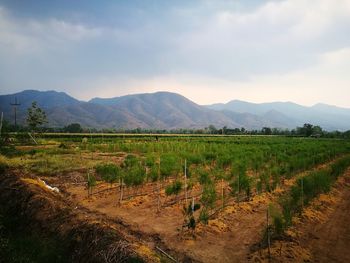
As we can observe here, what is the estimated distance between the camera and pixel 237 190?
40.3 feet

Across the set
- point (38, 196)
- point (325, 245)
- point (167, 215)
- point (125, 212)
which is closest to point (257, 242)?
point (325, 245)

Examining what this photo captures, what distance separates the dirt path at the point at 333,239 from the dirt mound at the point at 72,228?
4.47 metres

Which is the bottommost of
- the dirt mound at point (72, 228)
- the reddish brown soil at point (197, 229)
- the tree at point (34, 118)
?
the reddish brown soil at point (197, 229)

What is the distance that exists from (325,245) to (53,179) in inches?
556

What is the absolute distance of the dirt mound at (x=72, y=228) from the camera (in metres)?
6.08

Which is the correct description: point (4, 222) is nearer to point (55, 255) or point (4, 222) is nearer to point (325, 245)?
point (55, 255)

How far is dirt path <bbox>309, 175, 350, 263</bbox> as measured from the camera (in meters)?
7.50

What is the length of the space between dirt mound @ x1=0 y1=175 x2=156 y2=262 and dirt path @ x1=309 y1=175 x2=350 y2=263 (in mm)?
4471

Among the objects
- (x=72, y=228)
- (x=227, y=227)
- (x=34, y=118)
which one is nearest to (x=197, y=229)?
(x=227, y=227)

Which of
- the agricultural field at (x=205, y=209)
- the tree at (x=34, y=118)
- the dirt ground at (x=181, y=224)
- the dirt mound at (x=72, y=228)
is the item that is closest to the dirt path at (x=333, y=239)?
the agricultural field at (x=205, y=209)

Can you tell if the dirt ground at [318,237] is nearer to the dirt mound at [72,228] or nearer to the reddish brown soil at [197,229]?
Result: the reddish brown soil at [197,229]

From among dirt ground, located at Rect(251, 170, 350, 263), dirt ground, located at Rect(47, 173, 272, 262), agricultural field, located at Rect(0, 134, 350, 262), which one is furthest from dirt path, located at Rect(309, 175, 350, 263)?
dirt ground, located at Rect(47, 173, 272, 262)

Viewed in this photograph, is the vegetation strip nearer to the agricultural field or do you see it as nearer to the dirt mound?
the agricultural field

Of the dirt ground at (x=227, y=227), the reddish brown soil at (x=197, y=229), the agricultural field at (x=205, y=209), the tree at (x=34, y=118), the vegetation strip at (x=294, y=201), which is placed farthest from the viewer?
the tree at (x=34, y=118)
